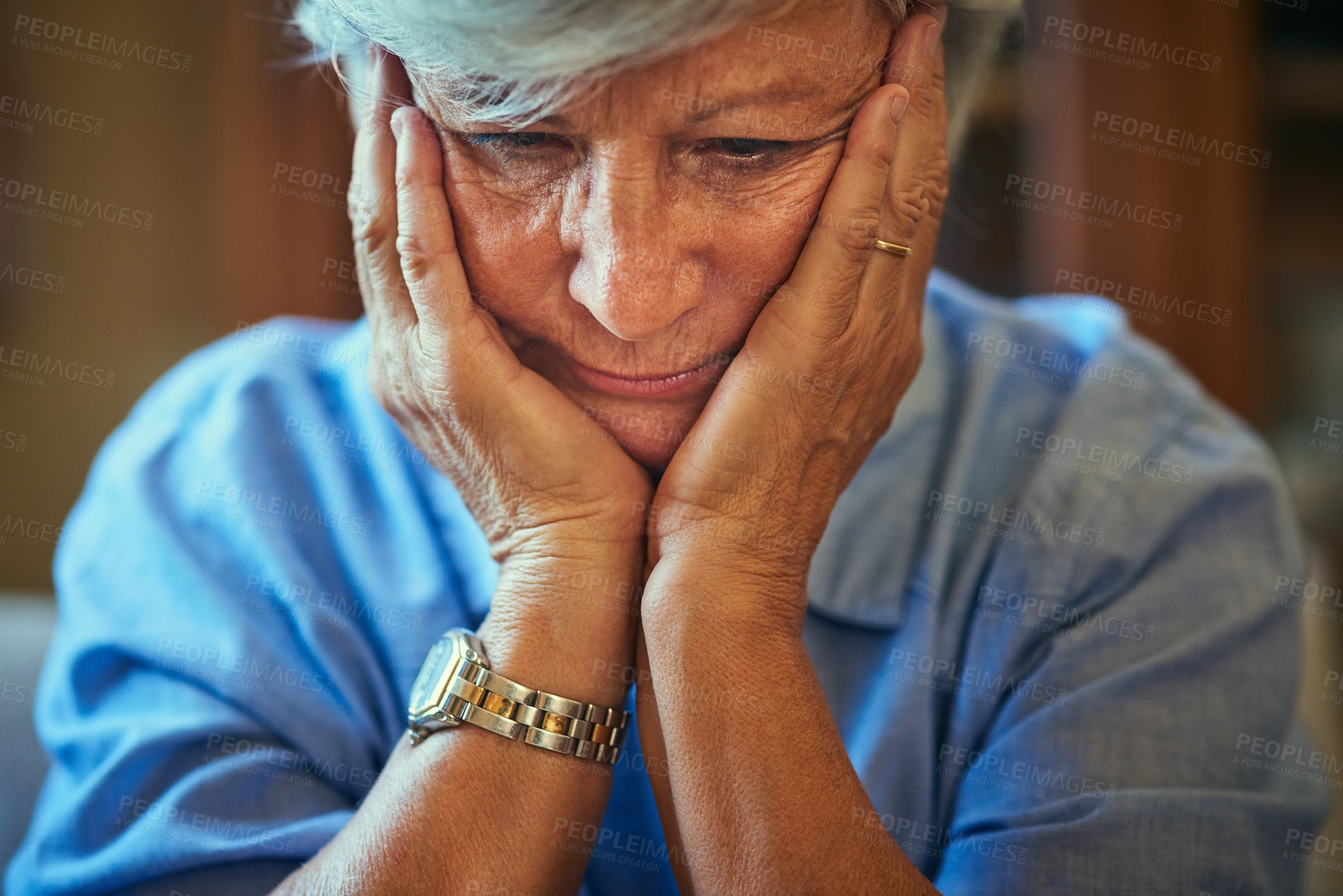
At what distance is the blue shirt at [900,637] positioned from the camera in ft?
3.21

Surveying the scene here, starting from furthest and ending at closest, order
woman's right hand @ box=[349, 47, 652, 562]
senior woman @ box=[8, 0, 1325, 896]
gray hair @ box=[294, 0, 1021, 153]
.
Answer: woman's right hand @ box=[349, 47, 652, 562]
senior woman @ box=[8, 0, 1325, 896]
gray hair @ box=[294, 0, 1021, 153]

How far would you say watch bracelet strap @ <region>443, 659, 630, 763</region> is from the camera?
0.91m

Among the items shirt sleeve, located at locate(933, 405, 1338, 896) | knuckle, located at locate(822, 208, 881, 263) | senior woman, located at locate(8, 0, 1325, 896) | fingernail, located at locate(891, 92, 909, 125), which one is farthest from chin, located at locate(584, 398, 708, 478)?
shirt sleeve, located at locate(933, 405, 1338, 896)

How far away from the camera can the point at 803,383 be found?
956 mm

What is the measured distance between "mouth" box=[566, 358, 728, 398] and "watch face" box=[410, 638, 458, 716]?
31cm

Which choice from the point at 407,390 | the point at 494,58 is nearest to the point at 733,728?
the point at 407,390

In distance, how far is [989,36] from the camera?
1.11 metres

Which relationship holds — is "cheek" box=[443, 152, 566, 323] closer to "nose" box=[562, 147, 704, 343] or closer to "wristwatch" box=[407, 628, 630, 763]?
"nose" box=[562, 147, 704, 343]

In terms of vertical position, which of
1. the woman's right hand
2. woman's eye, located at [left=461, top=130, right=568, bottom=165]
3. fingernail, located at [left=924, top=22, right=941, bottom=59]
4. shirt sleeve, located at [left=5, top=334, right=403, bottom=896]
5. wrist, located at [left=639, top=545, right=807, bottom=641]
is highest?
fingernail, located at [left=924, top=22, right=941, bottom=59]

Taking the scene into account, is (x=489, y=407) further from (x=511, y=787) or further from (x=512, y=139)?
(x=511, y=787)

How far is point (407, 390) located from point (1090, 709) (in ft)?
2.75

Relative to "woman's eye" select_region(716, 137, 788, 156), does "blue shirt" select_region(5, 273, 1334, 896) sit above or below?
below

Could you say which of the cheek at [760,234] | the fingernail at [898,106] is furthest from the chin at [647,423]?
the fingernail at [898,106]

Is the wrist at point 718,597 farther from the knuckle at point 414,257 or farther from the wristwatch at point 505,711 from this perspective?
the knuckle at point 414,257
